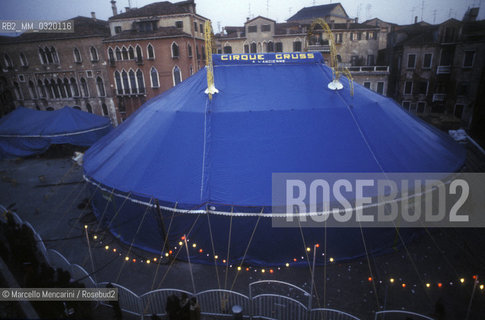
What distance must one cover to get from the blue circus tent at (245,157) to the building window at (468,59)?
60.0ft

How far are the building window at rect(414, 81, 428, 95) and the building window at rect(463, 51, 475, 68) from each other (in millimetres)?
3202

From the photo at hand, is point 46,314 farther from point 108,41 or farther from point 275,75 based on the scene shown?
point 108,41

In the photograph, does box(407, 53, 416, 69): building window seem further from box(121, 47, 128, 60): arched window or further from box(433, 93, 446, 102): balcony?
box(121, 47, 128, 60): arched window

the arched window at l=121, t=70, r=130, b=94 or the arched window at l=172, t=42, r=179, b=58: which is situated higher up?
the arched window at l=172, t=42, r=179, b=58

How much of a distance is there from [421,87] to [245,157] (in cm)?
2602

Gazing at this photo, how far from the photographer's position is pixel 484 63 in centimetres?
2148

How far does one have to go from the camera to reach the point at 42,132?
18750mm

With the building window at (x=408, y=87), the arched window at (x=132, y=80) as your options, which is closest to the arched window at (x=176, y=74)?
the arched window at (x=132, y=80)

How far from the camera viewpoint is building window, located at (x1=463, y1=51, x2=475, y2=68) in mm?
22222

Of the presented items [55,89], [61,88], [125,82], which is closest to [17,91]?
[55,89]

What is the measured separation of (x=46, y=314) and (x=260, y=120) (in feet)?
24.7

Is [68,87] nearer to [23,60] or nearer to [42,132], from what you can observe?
[23,60]

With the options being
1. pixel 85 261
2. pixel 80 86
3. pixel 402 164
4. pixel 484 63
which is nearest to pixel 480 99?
pixel 484 63

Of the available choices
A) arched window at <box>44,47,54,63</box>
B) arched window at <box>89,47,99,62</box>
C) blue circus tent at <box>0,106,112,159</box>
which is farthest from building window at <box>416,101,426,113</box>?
arched window at <box>44,47,54,63</box>
